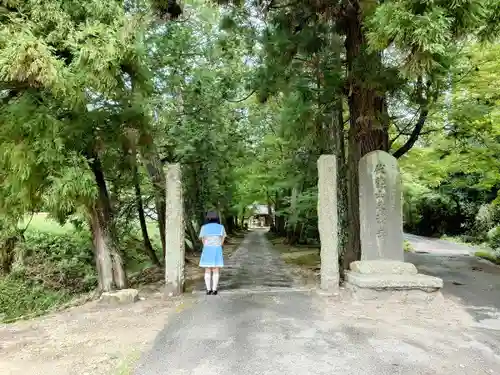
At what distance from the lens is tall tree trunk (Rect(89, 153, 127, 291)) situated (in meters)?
8.25

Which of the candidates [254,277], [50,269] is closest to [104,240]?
[254,277]

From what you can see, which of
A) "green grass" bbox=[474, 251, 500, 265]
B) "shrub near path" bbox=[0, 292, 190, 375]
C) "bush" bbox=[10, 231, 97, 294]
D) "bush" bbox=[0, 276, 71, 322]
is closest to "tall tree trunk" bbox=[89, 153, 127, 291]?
"shrub near path" bbox=[0, 292, 190, 375]

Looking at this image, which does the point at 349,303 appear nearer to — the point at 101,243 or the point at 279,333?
the point at 279,333

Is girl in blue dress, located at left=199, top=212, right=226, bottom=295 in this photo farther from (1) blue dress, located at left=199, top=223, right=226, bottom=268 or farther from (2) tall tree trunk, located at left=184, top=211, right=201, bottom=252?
(2) tall tree trunk, located at left=184, top=211, right=201, bottom=252

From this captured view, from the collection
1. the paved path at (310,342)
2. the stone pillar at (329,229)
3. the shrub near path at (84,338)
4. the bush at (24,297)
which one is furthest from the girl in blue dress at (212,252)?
the bush at (24,297)

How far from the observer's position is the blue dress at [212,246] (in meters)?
8.00

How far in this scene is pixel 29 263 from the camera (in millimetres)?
13836

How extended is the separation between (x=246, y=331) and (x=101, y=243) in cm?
408

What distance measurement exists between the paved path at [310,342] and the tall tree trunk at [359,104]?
3030mm

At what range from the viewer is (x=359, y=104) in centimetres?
850

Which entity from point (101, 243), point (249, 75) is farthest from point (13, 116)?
point (249, 75)

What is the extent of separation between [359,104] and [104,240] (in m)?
5.78

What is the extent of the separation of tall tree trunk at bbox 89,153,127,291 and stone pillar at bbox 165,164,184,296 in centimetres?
113

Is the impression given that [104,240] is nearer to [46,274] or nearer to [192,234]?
[46,274]
